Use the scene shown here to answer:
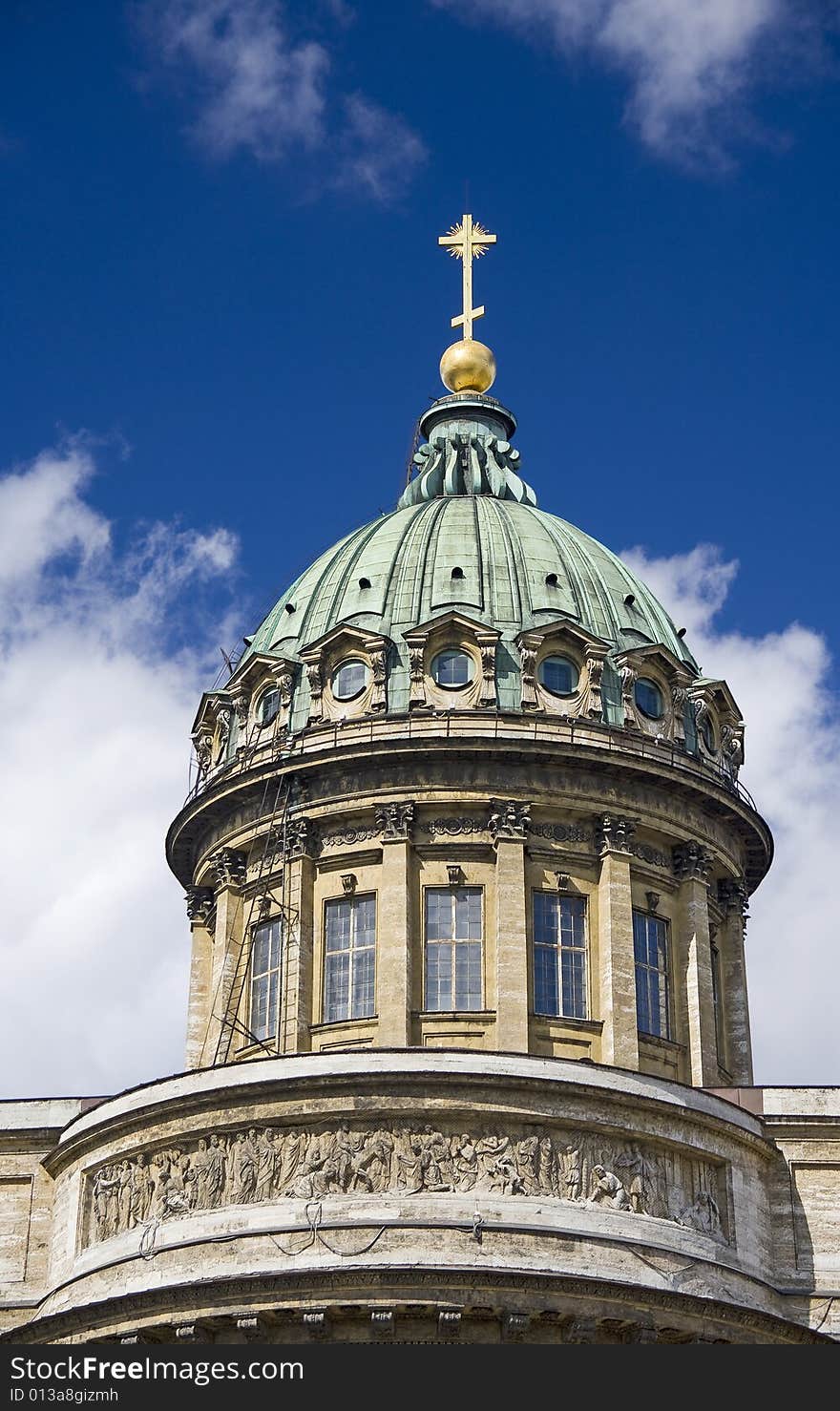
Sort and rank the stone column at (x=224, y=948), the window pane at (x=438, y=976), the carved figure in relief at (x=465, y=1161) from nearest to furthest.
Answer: the carved figure in relief at (x=465, y=1161)
the window pane at (x=438, y=976)
the stone column at (x=224, y=948)

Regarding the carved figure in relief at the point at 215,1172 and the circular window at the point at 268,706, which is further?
the circular window at the point at 268,706

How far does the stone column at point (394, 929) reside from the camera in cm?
5053

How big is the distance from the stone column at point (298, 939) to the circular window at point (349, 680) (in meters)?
3.06

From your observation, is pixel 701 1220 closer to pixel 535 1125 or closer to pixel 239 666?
pixel 535 1125

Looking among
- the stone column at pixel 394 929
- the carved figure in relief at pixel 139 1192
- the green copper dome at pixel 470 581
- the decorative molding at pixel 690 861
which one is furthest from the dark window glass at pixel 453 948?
the carved figure in relief at pixel 139 1192

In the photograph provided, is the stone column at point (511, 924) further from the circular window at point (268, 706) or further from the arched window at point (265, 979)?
the circular window at point (268, 706)

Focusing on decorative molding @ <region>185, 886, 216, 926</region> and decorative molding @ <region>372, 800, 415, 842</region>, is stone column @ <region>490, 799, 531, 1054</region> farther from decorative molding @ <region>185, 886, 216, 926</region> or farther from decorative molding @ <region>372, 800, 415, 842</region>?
decorative molding @ <region>185, 886, 216, 926</region>

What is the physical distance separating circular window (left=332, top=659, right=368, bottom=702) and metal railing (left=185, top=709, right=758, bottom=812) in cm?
85

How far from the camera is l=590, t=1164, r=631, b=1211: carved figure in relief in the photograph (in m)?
45.3

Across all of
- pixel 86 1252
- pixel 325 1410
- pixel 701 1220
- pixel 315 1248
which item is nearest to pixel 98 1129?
pixel 86 1252

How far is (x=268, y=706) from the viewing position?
5659 centimetres

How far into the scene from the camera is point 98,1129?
4809 centimetres

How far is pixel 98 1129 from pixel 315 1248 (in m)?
6.42

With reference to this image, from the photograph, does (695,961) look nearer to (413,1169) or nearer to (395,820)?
(395,820)
